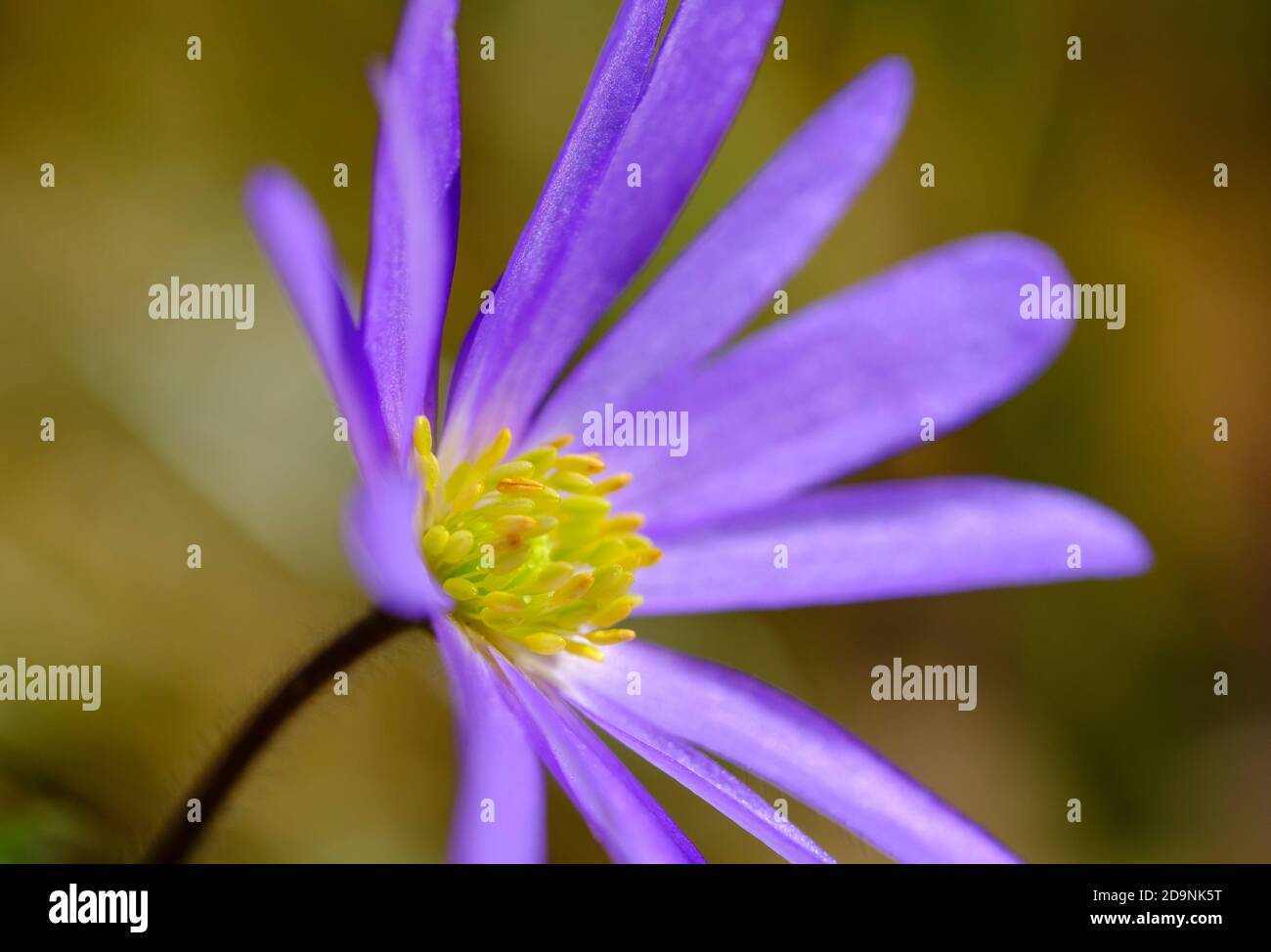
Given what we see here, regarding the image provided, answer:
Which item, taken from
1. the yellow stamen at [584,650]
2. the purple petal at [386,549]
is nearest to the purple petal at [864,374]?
the yellow stamen at [584,650]

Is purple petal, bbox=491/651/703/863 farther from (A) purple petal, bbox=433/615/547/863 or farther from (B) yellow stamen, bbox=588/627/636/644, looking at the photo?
(B) yellow stamen, bbox=588/627/636/644

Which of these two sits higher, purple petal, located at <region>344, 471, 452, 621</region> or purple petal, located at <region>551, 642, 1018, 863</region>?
purple petal, located at <region>344, 471, 452, 621</region>

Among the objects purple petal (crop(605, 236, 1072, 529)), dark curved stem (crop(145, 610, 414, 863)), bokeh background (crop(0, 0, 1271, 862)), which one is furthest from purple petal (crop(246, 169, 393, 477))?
bokeh background (crop(0, 0, 1271, 862))

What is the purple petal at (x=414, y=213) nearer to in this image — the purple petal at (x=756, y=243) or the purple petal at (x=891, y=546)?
the purple petal at (x=756, y=243)

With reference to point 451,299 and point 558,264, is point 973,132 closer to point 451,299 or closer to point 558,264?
point 451,299
